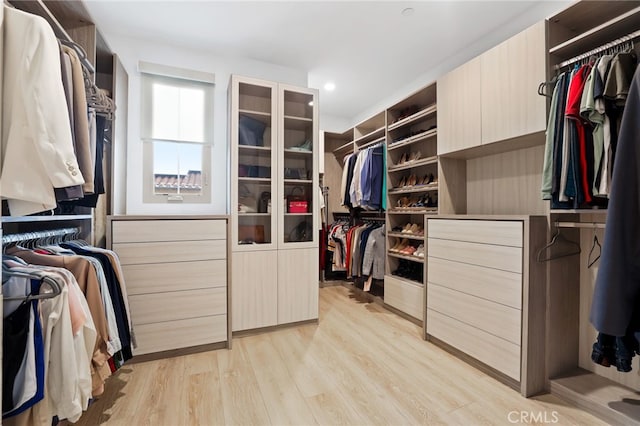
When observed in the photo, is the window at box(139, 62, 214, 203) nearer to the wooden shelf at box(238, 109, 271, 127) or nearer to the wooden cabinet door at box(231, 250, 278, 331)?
the wooden shelf at box(238, 109, 271, 127)

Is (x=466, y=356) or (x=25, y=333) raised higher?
(x=25, y=333)

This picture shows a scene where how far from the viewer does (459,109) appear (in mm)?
2273

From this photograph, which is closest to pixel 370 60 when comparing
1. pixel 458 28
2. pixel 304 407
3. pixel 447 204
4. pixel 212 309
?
pixel 458 28

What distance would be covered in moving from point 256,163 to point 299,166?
0.42 m

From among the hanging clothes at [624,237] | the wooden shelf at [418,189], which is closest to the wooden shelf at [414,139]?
the wooden shelf at [418,189]

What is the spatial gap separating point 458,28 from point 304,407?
300 cm

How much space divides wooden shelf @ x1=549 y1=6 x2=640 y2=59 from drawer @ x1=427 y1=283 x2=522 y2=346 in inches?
60.7

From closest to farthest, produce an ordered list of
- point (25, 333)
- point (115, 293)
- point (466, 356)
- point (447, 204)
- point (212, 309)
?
1. point (25, 333)
2. point (115, 293)
3. point (466, 356)
4. point (212, 309)
5. point (447, 204)

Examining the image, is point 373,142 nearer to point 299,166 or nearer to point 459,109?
point 299,166

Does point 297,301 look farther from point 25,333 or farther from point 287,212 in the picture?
point 25,333

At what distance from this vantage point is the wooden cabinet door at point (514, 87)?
1.74 m

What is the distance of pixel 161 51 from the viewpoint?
2625mm

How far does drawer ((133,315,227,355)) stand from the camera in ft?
6.74

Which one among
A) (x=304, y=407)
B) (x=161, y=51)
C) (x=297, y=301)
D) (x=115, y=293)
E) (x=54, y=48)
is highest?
(x=161, y=51)
